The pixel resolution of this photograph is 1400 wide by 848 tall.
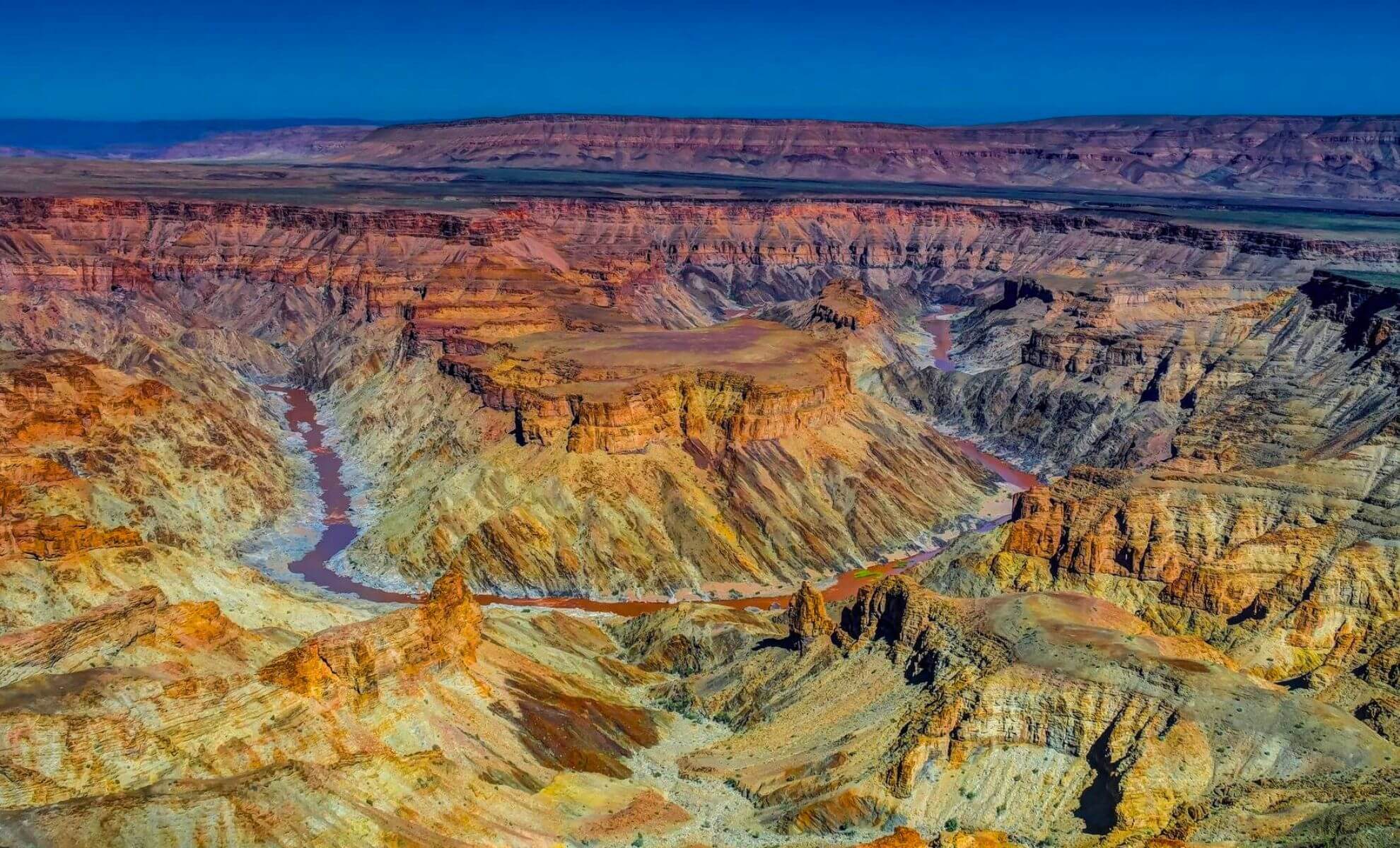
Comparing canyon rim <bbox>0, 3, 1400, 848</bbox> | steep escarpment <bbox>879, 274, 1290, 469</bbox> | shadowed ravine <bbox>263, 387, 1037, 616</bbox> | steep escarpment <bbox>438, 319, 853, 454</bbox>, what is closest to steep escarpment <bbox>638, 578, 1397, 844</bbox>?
canyon rim <bbox>0, 3, 1400, 848</bbox>

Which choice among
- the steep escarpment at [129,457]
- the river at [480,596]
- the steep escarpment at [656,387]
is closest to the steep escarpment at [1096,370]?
the river at [480,596]

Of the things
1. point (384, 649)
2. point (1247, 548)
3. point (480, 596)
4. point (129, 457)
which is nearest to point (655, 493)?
point (480, 596)

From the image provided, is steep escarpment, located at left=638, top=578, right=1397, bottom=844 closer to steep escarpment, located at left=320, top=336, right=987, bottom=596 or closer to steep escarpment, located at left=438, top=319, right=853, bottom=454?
steep escarpment, located at left=320, top=336, right=987, bottom=596

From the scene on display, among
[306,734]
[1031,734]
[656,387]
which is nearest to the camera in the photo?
[306,734]

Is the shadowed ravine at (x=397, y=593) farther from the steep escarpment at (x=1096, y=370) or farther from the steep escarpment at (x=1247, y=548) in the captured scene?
the steep escarpment at (x=1247, y=548)

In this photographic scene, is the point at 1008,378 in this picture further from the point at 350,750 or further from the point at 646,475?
the point at 350,750

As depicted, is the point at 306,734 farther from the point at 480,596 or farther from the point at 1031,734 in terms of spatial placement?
the point at 480,596
